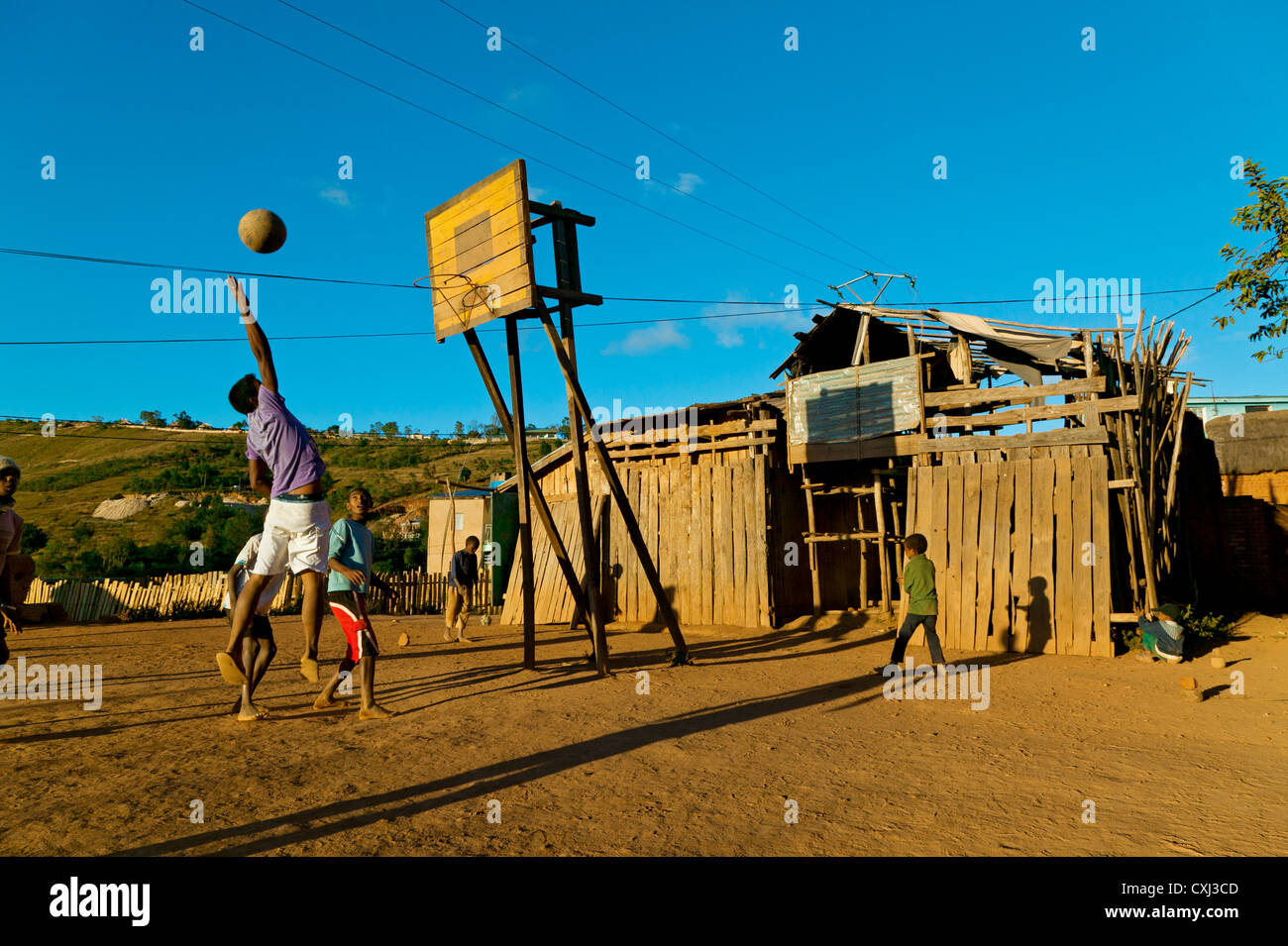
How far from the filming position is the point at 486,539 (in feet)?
76.1

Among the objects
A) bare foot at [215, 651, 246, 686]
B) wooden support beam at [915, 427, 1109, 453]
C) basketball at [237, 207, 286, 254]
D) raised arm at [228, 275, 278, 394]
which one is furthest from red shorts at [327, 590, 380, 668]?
wooden support beam at [915, 427, 1109, 453]

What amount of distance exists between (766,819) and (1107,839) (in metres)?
1.61

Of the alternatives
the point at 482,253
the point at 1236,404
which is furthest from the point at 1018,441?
the point at 1236,404

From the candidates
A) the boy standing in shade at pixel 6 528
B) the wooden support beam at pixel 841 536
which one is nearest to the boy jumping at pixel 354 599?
the boy standing in shade at pixel 6 528

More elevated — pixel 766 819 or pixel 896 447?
pixel 896 447

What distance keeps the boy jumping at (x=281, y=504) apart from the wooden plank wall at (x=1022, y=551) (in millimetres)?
8364

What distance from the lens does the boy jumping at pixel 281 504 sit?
5391 millimetres

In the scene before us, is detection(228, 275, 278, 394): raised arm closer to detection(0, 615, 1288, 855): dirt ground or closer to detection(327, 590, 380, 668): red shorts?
detection(327, 590, 380, 668): red shorts

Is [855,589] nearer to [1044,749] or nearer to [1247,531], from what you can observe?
[1247,531]

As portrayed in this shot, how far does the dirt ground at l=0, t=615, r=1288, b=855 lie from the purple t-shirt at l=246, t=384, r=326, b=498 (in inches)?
71.9

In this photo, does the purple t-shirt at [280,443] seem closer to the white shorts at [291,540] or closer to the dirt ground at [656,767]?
the white shorts at [291,540]

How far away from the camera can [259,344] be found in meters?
5.30
